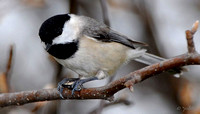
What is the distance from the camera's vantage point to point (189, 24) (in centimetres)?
396

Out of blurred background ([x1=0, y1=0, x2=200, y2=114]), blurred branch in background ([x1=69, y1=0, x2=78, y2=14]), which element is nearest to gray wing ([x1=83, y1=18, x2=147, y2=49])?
blurred branch in background ([x1=69, y1=0, x2=78, y2=14])

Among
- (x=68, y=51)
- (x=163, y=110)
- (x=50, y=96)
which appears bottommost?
(x=163, y=110)

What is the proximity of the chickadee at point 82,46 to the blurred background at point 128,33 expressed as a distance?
2.15 ft

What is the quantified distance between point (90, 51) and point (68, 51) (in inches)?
6.4

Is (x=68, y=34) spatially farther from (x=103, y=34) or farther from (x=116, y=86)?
(x=116, y=86)

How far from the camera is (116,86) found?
1.79 m

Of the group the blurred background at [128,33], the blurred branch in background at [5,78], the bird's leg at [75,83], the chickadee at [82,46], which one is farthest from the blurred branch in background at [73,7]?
the blurred branch in background at [5,78]

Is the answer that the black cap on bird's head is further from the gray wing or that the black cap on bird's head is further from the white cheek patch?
the gray wing

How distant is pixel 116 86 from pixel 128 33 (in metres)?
2.36

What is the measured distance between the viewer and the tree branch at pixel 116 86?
5.00 feet

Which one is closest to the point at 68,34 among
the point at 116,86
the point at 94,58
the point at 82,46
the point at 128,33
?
the point at 82,46

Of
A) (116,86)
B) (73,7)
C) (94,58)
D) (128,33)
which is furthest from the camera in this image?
(128,33)

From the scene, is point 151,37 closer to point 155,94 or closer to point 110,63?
point 155,94

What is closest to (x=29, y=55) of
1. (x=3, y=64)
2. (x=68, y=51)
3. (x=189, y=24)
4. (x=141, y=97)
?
(x=3, y=64)
